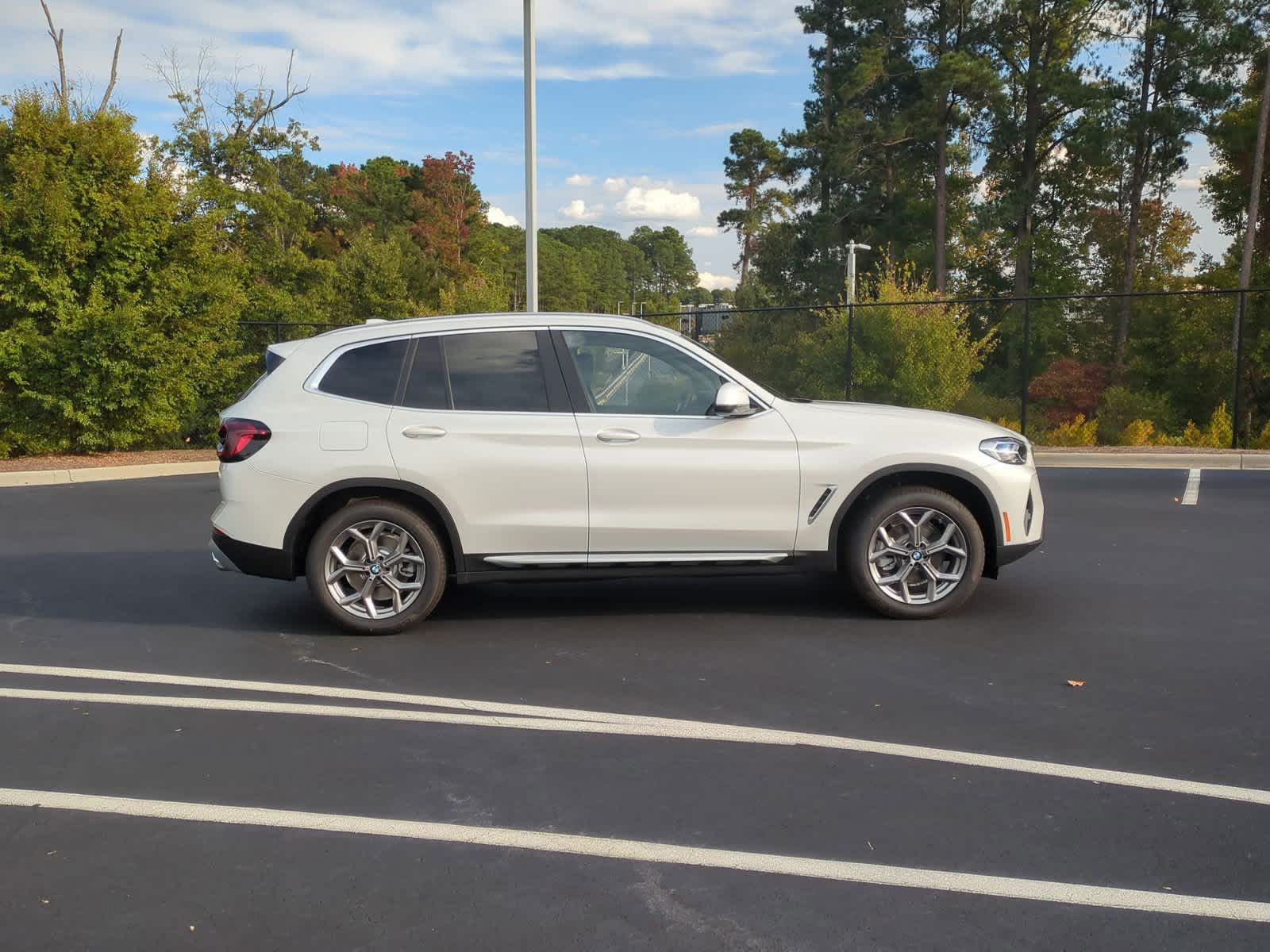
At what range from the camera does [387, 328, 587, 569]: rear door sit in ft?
22.0

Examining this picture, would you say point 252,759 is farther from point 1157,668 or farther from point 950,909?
point 1157,668

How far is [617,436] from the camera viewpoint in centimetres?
677

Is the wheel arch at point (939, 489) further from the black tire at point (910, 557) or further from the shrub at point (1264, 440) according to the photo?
the shrub at point (1264, 440)

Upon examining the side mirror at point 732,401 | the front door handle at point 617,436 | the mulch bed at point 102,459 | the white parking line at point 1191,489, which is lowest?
the mulch bed at point 102,459

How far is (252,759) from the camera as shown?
4699 mm

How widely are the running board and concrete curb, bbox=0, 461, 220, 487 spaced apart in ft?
34.8

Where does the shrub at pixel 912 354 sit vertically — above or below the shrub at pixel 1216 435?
above

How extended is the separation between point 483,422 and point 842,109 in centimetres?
4881

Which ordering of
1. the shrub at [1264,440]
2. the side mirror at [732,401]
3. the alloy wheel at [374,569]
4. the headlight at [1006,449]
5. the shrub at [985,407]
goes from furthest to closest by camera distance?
the shrub at [985,407], the shrub at [1264,440], the headlight at [1006,449], the alloy wheel at [374,569], the side mirror at [732,401]

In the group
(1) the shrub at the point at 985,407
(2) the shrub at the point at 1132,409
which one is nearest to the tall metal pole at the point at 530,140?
(1) the shrub at the point at 985,407

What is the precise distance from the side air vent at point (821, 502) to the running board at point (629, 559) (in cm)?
25

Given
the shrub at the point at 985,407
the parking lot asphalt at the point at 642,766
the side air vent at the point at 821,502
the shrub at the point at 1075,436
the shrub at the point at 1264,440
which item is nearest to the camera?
the parking lot asphalt at the point at 642,766

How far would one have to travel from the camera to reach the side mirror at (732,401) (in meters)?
6.62

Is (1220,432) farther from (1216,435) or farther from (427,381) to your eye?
(427,381)
